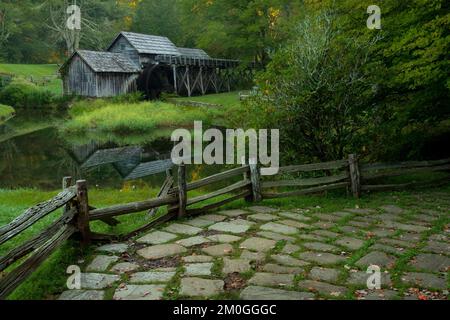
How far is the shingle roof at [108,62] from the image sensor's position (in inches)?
1386

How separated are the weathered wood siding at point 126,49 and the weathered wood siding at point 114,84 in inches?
62.2

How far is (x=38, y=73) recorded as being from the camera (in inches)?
2002

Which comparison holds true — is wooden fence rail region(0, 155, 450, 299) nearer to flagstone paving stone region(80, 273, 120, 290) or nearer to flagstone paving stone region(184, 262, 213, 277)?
flagstone paving stone region(80, 273, 120, 290)

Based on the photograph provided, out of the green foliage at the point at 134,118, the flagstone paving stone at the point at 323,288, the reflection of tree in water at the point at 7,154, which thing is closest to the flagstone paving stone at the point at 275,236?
the flagstone paving stone at the point at 323,288

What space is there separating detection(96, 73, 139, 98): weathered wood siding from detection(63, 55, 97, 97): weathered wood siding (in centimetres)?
47

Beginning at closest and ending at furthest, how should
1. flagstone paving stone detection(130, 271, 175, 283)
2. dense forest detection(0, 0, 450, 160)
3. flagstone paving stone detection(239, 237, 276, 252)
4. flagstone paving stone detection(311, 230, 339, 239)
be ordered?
flagstone paving stone detection(130, 271, 175, 283)
flagstone paving stone detection(239, 237, 276, 252)
flagstone paving stone detection(311, 230, 339, 239)
dense forest detection(0, 0, 450, 160)

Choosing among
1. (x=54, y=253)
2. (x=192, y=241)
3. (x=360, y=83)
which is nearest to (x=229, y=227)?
(x=192, y=241)

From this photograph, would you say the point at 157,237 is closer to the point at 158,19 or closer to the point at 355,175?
the point at 355,175

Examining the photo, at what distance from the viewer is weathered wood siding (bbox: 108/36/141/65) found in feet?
124

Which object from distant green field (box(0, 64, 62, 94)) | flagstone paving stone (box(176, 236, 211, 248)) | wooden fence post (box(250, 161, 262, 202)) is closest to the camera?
flagstone paving stone (box(176, 236, 211, 248))

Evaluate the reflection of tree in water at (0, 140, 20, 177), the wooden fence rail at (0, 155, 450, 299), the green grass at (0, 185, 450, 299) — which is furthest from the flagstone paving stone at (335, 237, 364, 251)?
the reflection of tree in water at (0, 140, 20, 177)

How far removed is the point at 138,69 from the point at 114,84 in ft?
8.37

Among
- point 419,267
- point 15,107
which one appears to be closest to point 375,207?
point 419,267

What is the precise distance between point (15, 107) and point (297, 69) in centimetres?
3692
